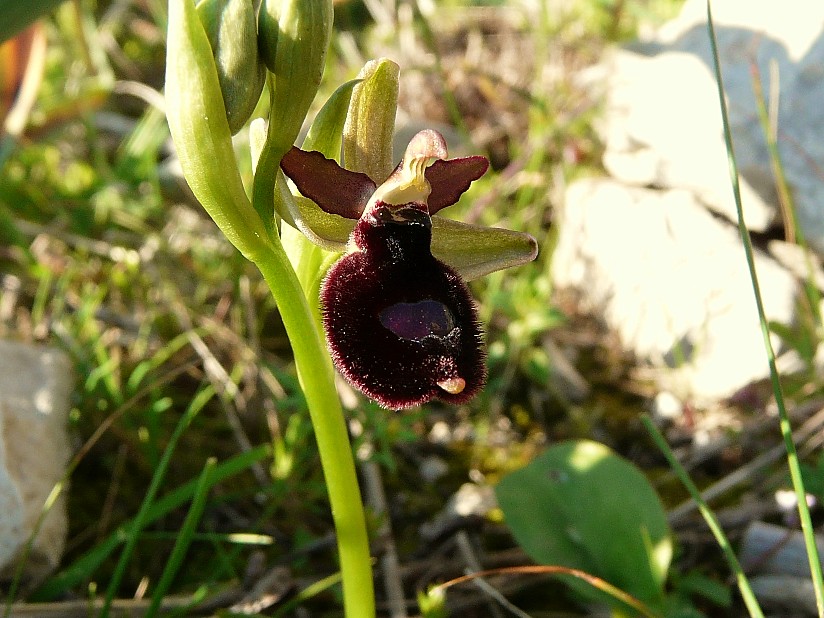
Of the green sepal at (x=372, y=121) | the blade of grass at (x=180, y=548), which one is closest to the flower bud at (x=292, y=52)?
the green sepal at (x=372, y=121)

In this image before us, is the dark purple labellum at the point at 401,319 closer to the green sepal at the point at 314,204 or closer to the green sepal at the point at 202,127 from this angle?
the green sepal at the point at 314,204

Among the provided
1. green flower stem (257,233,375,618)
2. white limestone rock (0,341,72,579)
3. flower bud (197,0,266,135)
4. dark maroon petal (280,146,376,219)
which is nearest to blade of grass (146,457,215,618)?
green flower stem (257,233,375,618)

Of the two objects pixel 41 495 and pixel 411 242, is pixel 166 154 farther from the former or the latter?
pixel 411 242

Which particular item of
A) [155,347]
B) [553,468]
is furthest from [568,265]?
[155,347]

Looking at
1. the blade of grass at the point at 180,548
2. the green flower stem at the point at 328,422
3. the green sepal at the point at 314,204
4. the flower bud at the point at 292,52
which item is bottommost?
the blade of grass at the point at 180,548

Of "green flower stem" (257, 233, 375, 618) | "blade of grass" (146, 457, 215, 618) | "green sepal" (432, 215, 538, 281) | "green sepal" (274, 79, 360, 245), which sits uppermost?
"green sepal" (274, 79, 360, 245)

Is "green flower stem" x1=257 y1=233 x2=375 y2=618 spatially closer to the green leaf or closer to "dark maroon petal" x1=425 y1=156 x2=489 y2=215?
"dark maroon petal" x1=425 y1=156 x2=489 y2=215
